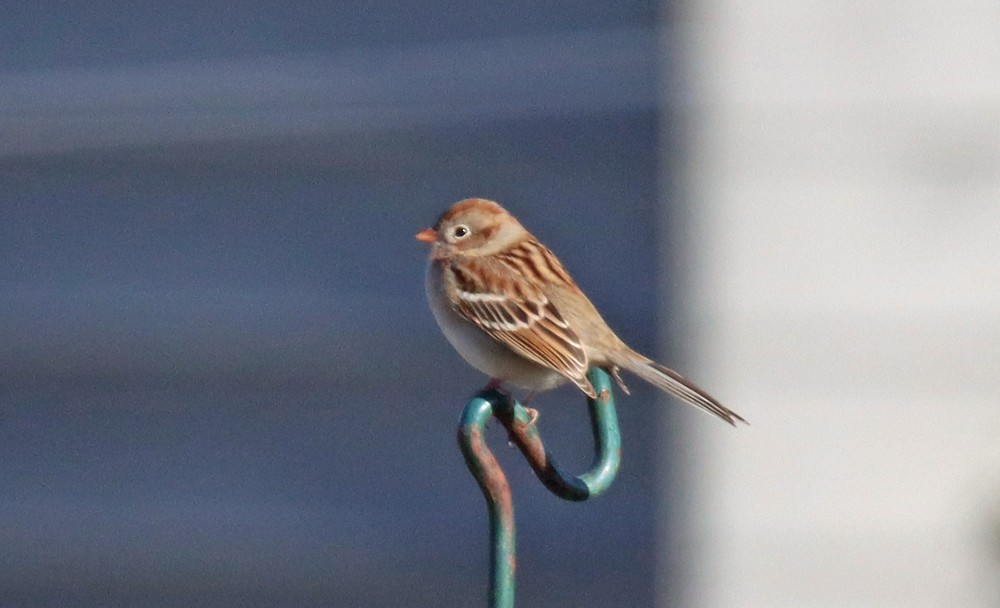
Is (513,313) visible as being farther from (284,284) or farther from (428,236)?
(284,284)

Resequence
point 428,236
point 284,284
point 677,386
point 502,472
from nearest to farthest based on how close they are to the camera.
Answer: point 502,472 < point 677,386 < point 428,236 < point 284,284

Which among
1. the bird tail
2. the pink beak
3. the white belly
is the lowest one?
the bird tail

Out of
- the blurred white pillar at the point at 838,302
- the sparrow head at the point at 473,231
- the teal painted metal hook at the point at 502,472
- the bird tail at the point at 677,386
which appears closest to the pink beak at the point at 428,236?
the sparrow head at the point at 473,231

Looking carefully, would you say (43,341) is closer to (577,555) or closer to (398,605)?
(398,605)

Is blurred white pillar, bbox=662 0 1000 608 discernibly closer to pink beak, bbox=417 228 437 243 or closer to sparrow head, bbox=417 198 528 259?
sparrow head, bbox=417 198 528 259

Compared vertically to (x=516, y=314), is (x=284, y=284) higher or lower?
higher

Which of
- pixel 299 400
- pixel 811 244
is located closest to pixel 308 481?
pixel 299 400

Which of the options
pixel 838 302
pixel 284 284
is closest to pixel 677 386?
pixel 838 302

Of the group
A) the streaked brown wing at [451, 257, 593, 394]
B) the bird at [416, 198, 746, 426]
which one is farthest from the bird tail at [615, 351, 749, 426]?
the streaked brown wing at [451, 257, 593, 394]
